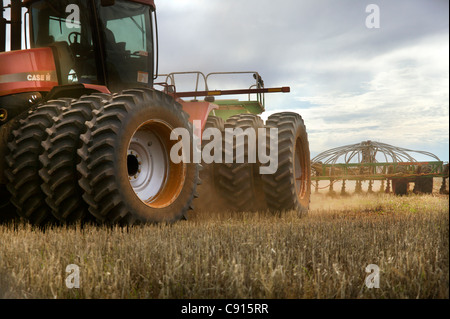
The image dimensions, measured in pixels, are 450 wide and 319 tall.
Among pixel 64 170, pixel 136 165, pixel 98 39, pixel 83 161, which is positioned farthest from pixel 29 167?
pixel 98 39

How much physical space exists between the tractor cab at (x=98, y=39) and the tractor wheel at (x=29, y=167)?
101cm

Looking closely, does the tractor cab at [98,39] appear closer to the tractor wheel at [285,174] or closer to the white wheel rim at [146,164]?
the white wheel rim at [146,164]

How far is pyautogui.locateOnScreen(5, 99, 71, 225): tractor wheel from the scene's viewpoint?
15.8 ft

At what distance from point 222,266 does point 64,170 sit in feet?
7.91

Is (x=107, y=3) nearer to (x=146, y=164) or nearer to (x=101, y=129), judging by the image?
(x=101, y=129)

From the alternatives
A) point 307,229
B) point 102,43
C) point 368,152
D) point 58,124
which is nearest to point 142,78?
point 102,43

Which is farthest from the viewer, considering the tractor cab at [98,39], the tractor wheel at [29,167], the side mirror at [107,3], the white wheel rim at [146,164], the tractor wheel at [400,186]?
the tractor wheel at [400,186]

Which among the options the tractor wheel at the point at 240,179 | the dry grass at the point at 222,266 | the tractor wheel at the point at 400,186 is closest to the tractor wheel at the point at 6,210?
the dry grass at the point at 222,266

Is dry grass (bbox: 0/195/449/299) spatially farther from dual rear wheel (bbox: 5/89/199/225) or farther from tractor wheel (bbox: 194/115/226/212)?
tractor wheel (bbox: 194/115/226/212)

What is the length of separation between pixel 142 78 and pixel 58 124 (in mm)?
1884

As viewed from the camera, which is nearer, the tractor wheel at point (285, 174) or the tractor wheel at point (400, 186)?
the tractor wheel at point (285, 174)

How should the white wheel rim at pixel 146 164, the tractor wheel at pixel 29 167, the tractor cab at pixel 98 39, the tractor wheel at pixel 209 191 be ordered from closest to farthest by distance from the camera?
the tractor wheel at pixel 29 167, the white wheel rim at pixel 146 164, the tractor cab at pixel 98 39, the tractor wheel at pixel 209 191

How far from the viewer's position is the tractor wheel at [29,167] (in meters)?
4.81
